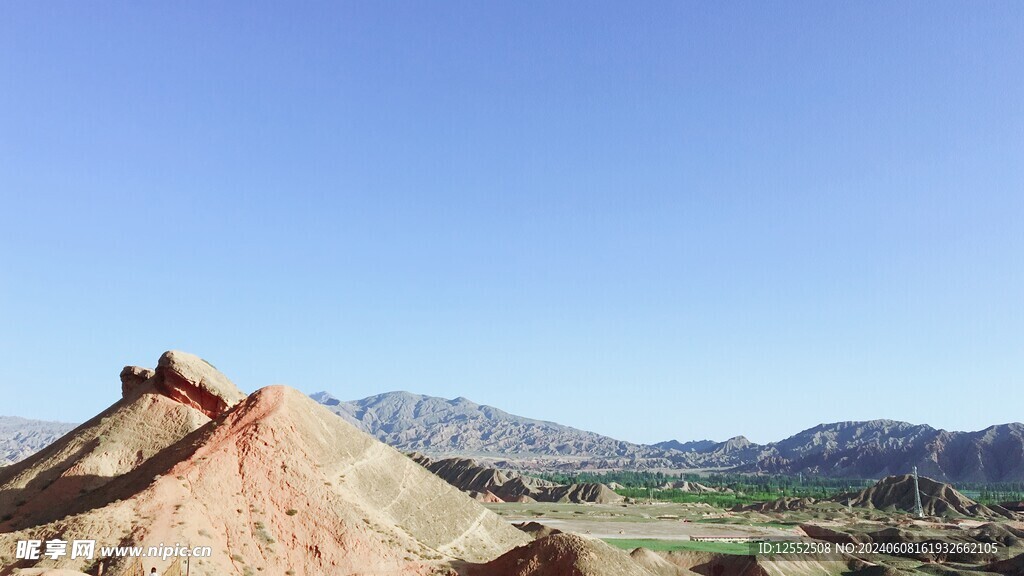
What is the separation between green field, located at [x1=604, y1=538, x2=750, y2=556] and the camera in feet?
234

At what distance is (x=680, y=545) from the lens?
75062 mm

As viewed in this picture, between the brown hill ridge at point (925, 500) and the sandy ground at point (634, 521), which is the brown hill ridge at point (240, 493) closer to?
the sandy ground at point (634, 521)

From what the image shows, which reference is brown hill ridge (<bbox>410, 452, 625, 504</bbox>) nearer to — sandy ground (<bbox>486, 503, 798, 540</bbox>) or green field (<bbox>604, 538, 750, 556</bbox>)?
sandy ground (<bbox>486, 503, 798, 540</bbox>)

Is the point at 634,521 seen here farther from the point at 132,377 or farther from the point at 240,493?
the point at 240,493

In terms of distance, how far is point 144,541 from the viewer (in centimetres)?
2706

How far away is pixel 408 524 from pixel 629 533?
182 ft

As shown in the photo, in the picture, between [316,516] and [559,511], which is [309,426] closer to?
[316,516]

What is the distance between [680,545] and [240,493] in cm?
5503

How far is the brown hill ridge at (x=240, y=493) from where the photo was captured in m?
28.8

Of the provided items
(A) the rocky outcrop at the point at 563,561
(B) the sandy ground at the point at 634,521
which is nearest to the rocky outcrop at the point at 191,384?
(A) the rocky outcrop at the point at 563,561

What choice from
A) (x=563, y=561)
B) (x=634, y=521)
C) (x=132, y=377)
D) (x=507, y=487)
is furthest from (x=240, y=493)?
(x=507, y=487)

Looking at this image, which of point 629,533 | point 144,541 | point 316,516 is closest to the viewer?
point 144,541

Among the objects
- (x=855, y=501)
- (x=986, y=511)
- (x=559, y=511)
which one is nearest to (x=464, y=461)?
(x=559, y=511)

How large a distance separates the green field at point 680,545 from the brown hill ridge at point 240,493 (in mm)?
34016
